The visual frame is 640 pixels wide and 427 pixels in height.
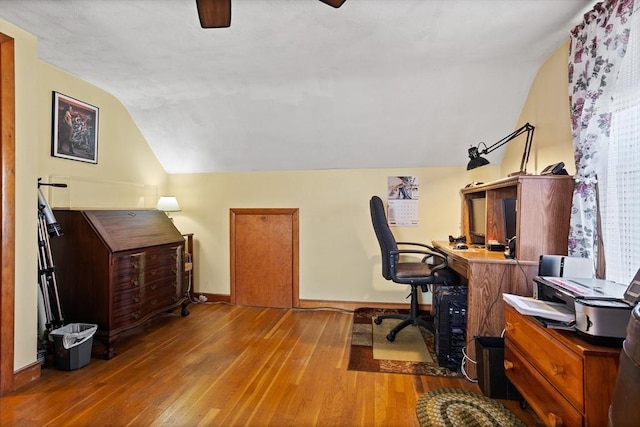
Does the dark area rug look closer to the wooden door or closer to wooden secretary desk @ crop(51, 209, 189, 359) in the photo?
the wooden door

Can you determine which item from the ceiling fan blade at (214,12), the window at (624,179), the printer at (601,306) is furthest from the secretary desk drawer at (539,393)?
the ceiling fan blade at (214,12)

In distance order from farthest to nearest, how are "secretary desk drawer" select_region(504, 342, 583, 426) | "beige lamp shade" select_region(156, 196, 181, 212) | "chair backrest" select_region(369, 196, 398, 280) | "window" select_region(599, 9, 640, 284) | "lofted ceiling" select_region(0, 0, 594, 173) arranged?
1. "beige lamp shade" select_region(156, 196, 181, 212)
2. "chair backrest" select_region(369, 196, 398, 280)
3. "lofted ceiling" select_region(0, 0, 594, 173)
4. "window" select_region(599, 9, 640, 284)
5. "secretary desk drawer" select_region(504, 342, 583, 426)

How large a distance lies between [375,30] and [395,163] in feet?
5.47

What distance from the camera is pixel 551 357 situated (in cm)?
143

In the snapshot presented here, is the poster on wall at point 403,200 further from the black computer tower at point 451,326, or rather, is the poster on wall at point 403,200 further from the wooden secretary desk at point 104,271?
the wooden secretary desk at point 104,271

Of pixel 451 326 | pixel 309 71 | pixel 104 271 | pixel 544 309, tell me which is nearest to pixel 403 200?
pixel 451 326

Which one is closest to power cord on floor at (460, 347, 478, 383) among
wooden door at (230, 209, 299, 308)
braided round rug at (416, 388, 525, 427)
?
braided round rug at (416, 388, 525, 427)

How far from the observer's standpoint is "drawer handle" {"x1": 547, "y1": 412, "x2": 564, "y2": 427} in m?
1.35

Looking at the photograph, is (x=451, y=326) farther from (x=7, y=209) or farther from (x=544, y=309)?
(x=7, y=209)

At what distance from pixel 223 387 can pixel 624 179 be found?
2562mm

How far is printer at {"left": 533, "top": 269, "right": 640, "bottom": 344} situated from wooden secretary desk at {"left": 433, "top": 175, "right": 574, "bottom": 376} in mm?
566

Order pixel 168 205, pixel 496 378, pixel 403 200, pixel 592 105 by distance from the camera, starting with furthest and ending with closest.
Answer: pixel 168 205, pixel 403 200, pixel 496 378, pixel 592 105

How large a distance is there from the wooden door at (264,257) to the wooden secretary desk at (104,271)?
3.83ft

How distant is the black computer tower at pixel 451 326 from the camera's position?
7.58ft
